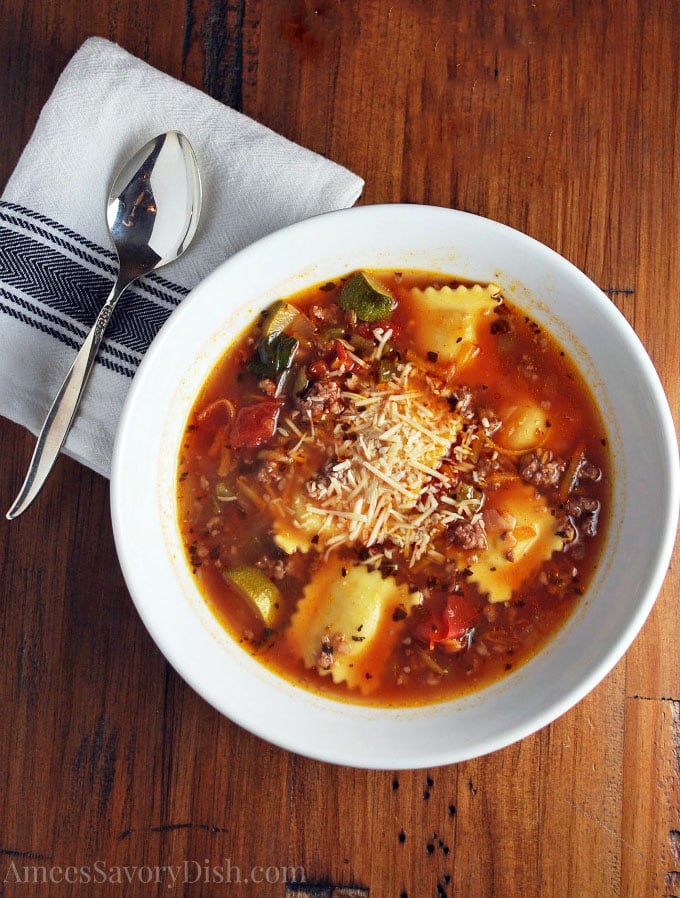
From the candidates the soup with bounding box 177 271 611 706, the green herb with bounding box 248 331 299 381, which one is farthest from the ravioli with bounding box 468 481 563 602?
the green herb with bounding box 248 331 299 381

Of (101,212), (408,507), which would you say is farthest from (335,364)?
(101,212)

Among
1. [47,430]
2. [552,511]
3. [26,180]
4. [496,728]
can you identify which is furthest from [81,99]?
[496,728]

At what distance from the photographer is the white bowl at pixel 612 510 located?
3305 mm

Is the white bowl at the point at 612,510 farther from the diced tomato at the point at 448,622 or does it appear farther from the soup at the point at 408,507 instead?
the diced tomato at the point at 448,622

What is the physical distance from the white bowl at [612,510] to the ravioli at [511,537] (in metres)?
0.31

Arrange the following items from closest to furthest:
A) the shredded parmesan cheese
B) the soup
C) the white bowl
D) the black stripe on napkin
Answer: the white bowl, the shredded parmesan cheese, the soup, the black stripe on napkin

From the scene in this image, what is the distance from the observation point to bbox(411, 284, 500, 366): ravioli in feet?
12.0

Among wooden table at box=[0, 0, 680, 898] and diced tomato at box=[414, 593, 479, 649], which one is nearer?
diced tomato at box=[414, 593, 479, 649]

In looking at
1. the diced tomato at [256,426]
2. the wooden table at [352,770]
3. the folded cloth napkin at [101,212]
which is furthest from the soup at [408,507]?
→ the wooden table at [352,770]

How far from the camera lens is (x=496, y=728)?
336cm

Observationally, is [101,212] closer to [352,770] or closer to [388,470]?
[388,470]

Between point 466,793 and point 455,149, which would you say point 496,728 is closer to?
point 466,793

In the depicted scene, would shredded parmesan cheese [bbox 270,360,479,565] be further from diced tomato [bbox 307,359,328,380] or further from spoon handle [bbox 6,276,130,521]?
spoon handle [bbox 6,276,130,521]

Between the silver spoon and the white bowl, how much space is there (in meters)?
0.49
